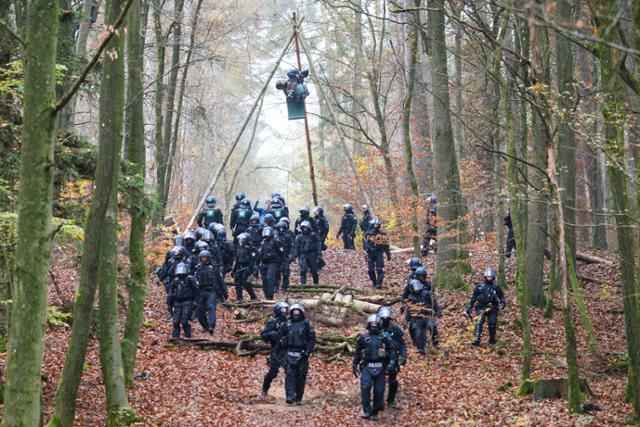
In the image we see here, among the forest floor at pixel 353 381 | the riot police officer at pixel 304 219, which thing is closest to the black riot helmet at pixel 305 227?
the riot police officer at pixel 304 219

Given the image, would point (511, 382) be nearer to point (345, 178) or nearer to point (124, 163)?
point (124, 163)

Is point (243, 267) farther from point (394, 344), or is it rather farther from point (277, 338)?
point (394, 344)

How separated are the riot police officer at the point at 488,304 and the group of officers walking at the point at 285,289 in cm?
2

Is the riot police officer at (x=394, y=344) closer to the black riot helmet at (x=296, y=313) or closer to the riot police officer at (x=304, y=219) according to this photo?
the black riot helmet at (x=296, y=313)

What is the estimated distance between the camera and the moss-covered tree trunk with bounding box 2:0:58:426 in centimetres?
691

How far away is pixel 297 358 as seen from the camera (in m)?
13.3

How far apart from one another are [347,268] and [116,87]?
1493cm

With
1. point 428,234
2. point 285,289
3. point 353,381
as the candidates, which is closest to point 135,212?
point 353,381

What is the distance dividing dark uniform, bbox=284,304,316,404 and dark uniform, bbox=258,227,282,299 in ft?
20.5

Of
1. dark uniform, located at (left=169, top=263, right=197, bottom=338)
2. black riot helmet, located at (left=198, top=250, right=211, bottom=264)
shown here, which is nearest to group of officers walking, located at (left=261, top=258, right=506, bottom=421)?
dark uniform, located at (left=169, top=263, right=197, bottom=338)

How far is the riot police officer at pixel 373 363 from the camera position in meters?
12.7

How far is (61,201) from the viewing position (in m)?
12.1

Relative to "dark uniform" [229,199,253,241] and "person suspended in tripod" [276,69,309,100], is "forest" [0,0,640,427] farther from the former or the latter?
"person suspended in tripod" [276,69,309,100]

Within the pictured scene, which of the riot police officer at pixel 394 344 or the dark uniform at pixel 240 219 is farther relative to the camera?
the dark uniform at pixel 240 219
